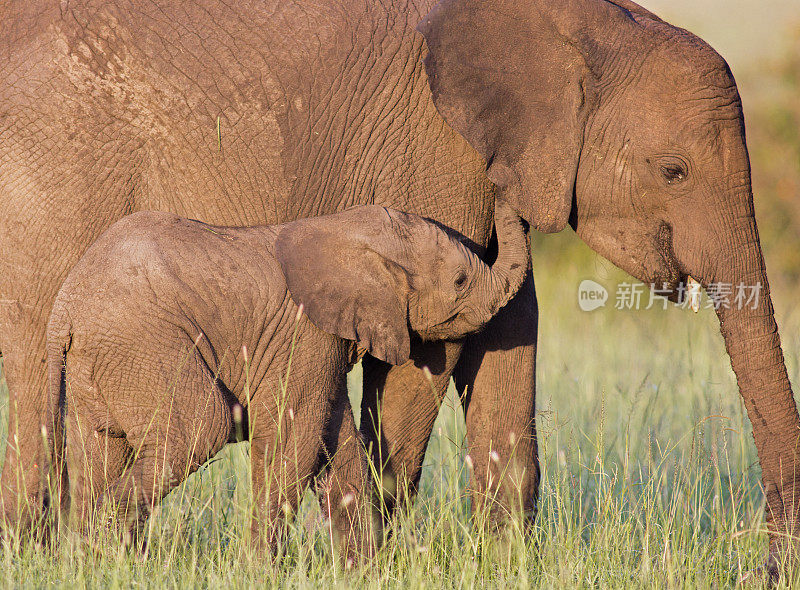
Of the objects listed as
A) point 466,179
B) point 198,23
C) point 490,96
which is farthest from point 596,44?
point 198,23

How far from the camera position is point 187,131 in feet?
13.5

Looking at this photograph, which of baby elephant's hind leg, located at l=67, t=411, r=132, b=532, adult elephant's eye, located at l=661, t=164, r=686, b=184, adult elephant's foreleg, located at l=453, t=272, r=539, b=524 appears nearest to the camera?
baby elephant's hind leg, located at l=67, t=411, r=132, b=532

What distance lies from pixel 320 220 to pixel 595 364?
491cm

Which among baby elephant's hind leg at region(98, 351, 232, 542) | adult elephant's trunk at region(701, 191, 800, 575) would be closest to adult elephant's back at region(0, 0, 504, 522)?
baby elephant's hind leg at region(98, 351, 232, 542)

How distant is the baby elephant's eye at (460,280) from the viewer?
418 cm

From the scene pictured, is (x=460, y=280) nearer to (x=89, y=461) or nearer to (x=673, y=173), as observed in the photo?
(x=673, y=173)

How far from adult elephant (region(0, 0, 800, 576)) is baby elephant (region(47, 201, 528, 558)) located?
0.22m

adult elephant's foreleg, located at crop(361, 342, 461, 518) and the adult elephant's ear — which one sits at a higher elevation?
the adult elephant's ear

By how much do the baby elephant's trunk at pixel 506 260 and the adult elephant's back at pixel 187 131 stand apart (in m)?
0.18

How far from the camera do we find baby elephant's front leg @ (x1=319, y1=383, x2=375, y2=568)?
4184 millimetres

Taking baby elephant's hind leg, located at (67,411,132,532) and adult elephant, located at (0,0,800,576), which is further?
adult elephant, located at (0,0,800,576)

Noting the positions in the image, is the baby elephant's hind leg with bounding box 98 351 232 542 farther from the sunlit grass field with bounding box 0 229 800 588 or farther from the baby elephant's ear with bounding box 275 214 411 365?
the baby elephant's ear with bounding box 275 214 411 365

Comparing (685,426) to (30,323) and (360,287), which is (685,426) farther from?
(30,323)

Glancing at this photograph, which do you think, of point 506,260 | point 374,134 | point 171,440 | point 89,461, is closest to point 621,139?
point 506,260
